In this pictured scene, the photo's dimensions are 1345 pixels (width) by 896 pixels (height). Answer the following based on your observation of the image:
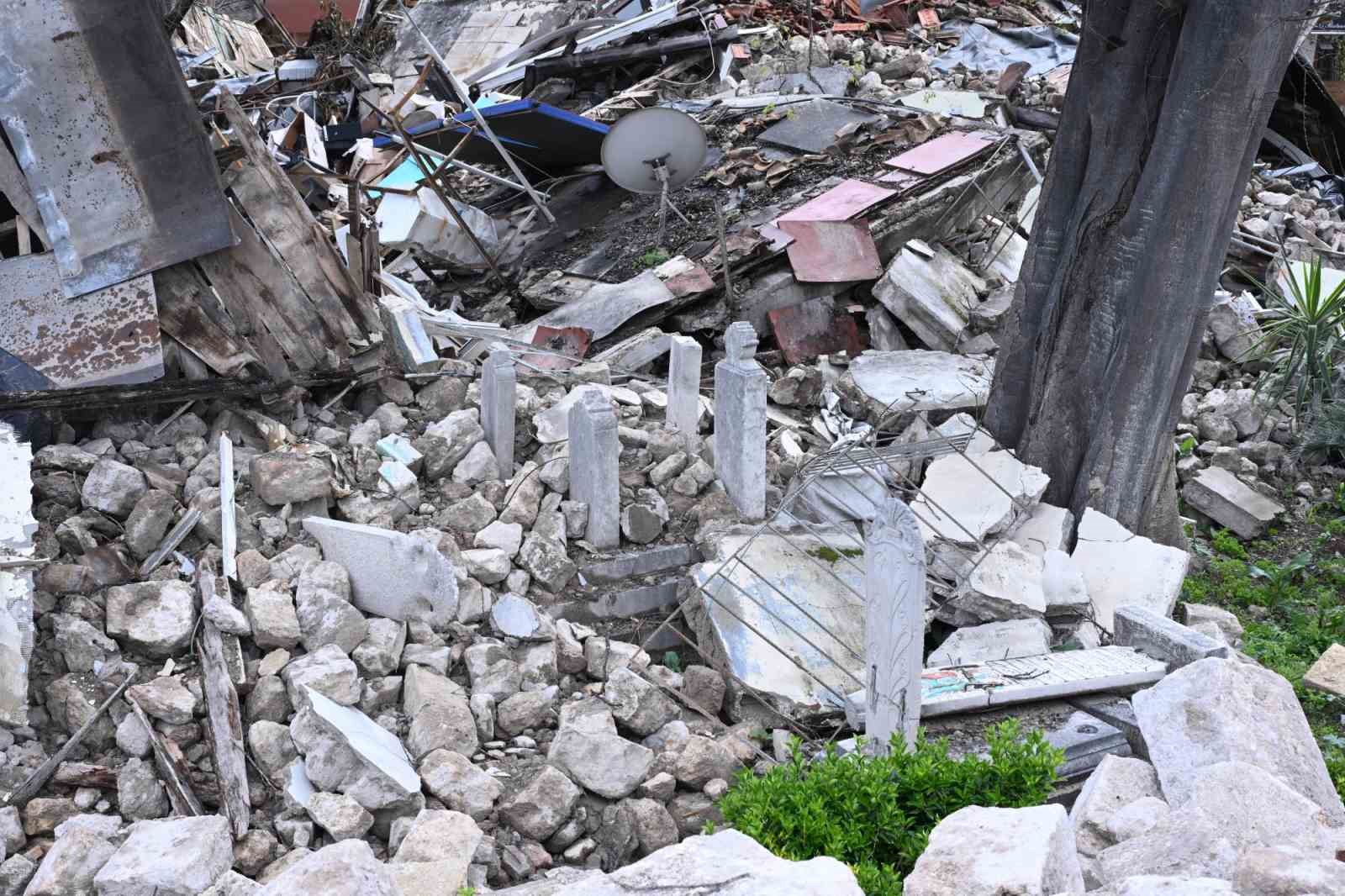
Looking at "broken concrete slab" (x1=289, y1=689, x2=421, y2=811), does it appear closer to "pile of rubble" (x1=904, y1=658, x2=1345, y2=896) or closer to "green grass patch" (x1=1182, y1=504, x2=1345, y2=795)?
"pile of rubble" (x1=904, y1=658, x2=1345, y2=896)

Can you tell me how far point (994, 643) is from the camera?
6242 mm

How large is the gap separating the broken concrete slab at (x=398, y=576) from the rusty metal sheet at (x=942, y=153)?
6.97 meters

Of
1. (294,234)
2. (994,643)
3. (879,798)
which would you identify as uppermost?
(294,234)

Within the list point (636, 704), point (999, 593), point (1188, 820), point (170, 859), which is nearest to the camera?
point (1188, 820)

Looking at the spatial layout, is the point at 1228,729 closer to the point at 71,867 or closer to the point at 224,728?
the point at 224,728

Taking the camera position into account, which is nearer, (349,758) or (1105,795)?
(1105,795)

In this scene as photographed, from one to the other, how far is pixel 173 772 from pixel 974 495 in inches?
178

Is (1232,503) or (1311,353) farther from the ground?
(1311,353)

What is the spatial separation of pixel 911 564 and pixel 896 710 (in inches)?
26.4

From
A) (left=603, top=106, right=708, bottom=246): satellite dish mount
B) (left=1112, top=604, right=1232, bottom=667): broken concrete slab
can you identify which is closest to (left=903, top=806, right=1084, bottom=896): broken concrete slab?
(left=1112, top=604, right=1232, bottom=667): broken concrete slab

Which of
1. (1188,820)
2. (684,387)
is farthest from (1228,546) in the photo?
(1188,820)

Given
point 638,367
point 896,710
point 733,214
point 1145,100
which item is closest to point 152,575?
point 896,710

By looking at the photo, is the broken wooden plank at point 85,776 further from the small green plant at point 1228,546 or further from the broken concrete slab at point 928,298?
the broken concrete slab at point 928,298

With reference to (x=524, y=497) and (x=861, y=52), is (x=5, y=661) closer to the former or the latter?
(x=524, y=497)
